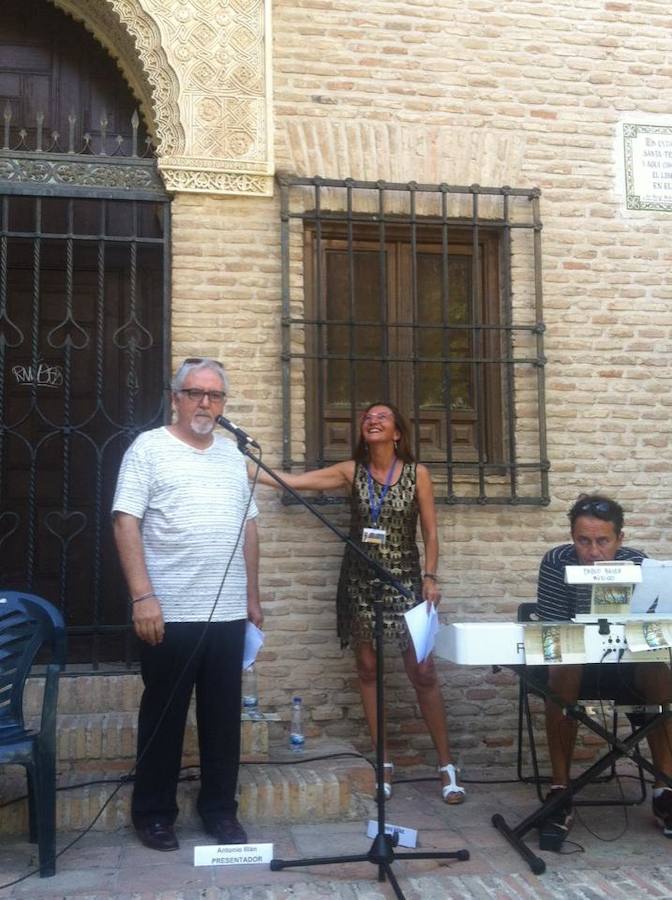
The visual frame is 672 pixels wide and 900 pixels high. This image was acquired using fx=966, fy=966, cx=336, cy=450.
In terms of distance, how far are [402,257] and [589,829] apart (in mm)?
3191

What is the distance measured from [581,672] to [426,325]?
2109 millimetres

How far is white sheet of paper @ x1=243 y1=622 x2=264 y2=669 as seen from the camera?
4.02 meters

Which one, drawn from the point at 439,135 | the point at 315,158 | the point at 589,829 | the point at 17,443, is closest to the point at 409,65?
the point at 439,135

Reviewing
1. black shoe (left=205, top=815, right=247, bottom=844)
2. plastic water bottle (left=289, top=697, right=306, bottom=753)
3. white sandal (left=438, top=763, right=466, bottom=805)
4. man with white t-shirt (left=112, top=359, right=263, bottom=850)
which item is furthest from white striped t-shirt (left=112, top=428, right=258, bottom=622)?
white sandal (left=438, top=763, right=466, bottom=805)

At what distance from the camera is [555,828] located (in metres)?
3.90

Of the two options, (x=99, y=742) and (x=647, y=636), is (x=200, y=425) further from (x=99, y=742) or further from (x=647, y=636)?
(x=647, y=636)

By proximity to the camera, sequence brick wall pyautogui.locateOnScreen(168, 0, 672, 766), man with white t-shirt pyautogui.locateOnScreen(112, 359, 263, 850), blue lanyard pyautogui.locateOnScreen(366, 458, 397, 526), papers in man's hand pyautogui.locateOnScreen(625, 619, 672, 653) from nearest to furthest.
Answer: papers in man's hand pyautogui.locateOnScreen(625, 619, 672, 653) < man with white t-shirt pyautogui.locateOnScreen(112, 359, 263, 850) < blue lanyard pyautogui.locateOnScreen(366, 458, 397, 526) < brick wall pyautogui.locateOnScreen(168, 0, 672, 766)

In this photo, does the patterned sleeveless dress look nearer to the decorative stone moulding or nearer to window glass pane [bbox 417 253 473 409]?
window glass pane [bbox 417 253 473 409]

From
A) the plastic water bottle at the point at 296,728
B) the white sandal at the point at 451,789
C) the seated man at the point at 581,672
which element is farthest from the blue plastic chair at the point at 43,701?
the seated man at the point at 581,672

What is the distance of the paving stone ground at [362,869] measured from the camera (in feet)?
11.3

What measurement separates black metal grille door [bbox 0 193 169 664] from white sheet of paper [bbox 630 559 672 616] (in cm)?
280

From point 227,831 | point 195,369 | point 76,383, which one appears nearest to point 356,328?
point 76,383

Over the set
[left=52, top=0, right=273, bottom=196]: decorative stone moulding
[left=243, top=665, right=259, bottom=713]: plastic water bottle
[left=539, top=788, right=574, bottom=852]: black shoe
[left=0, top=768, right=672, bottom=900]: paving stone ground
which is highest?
[left=52, top=0, right=273, bottom=196]: decorative stone moulding

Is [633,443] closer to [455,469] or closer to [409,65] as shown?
[455,469]
